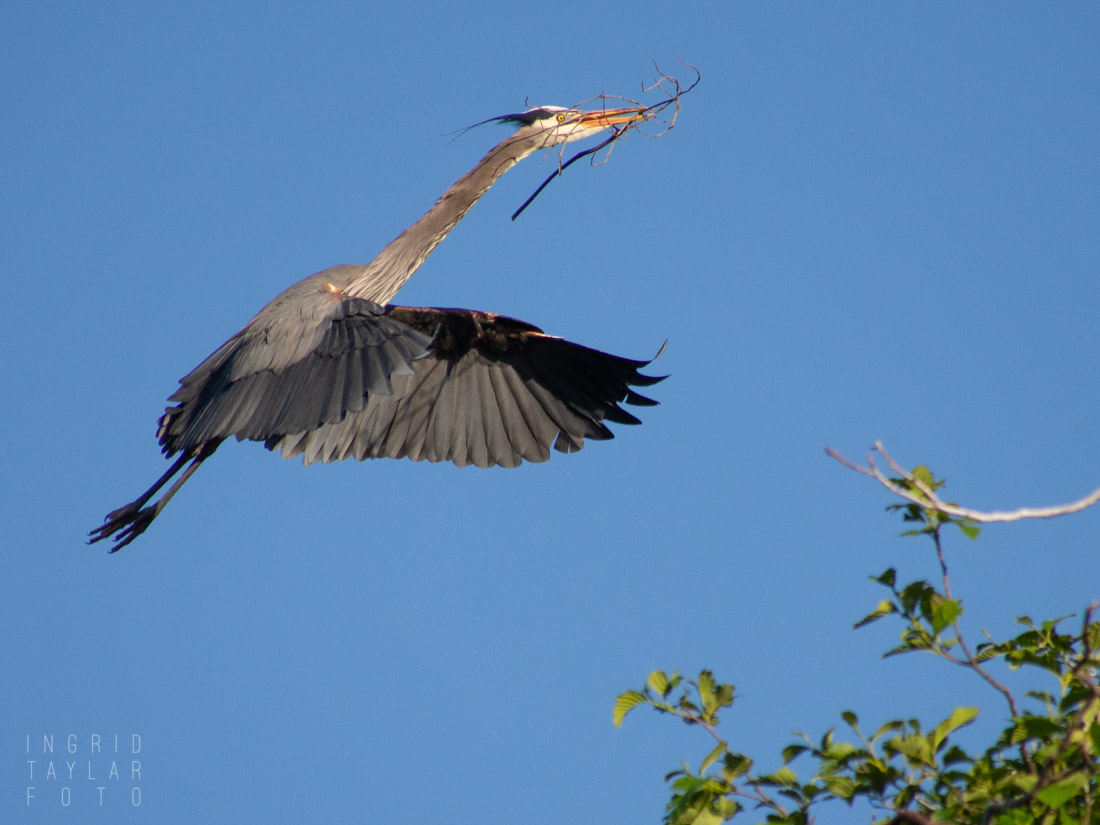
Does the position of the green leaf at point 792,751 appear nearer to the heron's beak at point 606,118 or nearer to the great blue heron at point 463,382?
the great blue heron at point 463,382

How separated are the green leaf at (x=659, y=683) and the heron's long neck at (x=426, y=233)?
3.70 m

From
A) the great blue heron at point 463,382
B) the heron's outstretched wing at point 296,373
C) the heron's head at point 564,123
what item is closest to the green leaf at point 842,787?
the heron's outstretched wing at point 296,373

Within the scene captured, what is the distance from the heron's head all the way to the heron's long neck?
0.10 m

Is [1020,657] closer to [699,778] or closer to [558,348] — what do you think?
[699,778]

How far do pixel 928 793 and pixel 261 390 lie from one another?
3.24 m

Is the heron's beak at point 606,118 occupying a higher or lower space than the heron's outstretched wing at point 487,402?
higher

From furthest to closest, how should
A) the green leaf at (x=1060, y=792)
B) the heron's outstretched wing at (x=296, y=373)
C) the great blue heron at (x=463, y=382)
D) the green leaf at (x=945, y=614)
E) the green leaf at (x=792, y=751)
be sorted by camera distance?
the great blue heron at (x=463, y=382) < the heron's outstretched wing at (x=296, y=373) < the green leaf at (x=792, y=751) < the green leaf at (x=945, y=614) < the green leaf at (x=1060, y=792)

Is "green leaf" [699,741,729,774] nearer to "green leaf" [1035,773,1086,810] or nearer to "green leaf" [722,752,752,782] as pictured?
"green leaf" [722,752,752,782]

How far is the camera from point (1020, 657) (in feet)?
8.12

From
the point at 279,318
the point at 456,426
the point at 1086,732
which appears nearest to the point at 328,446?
the point at 456,426

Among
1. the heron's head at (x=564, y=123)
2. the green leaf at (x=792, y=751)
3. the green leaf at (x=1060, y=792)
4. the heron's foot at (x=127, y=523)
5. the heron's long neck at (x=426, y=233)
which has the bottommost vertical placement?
the green leaf at (x=1060, y=792)

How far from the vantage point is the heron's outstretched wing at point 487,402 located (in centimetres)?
592

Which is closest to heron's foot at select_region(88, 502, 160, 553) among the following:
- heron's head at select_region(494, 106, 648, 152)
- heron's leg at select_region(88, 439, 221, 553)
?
heron's leg at select_region(88, 439, 221, 553)

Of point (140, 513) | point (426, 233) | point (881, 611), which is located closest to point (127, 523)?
point (140, 513)
